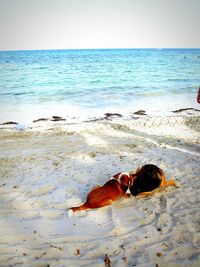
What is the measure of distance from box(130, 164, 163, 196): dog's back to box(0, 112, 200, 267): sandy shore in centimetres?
23

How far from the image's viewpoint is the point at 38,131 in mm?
9305

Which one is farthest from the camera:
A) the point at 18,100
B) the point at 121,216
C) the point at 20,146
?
the point at 18,100

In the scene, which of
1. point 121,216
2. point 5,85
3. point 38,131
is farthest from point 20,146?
point 5,85

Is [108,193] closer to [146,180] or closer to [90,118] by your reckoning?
[146,180]

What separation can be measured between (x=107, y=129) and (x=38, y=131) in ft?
9.45

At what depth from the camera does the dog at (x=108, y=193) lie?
13.2 feet

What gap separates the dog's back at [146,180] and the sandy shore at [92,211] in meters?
0.23

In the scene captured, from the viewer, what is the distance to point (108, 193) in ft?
13.3

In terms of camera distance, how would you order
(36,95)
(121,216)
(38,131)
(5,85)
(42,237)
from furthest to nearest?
(5,85), (36,95), (38,131), (121,216), (42,237)

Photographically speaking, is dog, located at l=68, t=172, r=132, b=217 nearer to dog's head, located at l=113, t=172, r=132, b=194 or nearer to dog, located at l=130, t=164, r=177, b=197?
dog's head, located at l=113, t=172, r=132, b=194

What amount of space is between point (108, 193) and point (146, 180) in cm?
80

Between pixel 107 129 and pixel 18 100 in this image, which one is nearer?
pixel 107 129

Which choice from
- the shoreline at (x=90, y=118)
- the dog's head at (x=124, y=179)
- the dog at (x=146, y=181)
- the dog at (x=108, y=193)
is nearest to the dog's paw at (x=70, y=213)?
the dog at (x=108, y=193)

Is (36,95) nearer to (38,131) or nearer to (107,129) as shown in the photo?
(38,131)
